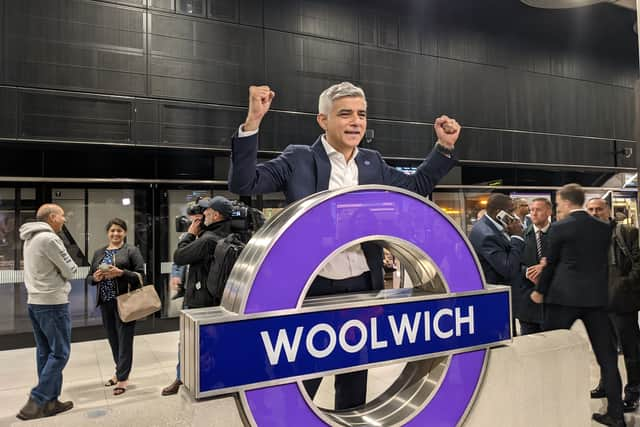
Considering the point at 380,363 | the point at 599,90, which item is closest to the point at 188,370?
the point at 380,363

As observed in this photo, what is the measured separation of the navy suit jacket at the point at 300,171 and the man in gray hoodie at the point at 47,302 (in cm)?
257

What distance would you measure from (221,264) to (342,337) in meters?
2.03

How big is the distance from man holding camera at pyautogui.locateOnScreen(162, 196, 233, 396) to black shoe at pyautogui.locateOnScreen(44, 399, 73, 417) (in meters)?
1.14

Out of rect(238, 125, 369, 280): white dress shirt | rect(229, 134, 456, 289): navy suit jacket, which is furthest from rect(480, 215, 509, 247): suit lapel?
rect(238, 125, 369, 280): white dress shirt

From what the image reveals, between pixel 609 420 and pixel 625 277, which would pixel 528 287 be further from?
pixel 609 420

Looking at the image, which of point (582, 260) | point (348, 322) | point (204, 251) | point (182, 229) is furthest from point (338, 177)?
point (182, 229)

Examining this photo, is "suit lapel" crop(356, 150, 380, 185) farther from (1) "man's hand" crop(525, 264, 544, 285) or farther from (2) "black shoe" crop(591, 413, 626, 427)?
(2) "black shoe" crop(591, 413, 626, 427)

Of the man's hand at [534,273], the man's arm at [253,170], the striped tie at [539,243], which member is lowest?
the man's hand at [534,273]

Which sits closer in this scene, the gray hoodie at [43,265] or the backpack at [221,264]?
the backpack at [221,264]

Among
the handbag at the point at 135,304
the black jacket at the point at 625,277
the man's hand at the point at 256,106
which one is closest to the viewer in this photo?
the man's hand at the point at 256,106

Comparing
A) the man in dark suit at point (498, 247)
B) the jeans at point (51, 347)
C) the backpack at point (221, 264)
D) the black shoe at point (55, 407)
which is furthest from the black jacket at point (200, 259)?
the man in dark suit at point (498, 247)

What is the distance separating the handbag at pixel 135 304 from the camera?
366 cm

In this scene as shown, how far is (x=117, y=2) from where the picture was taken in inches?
225

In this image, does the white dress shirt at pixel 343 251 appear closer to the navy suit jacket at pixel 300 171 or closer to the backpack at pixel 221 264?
the navy suit jacket at pixel 300 171
